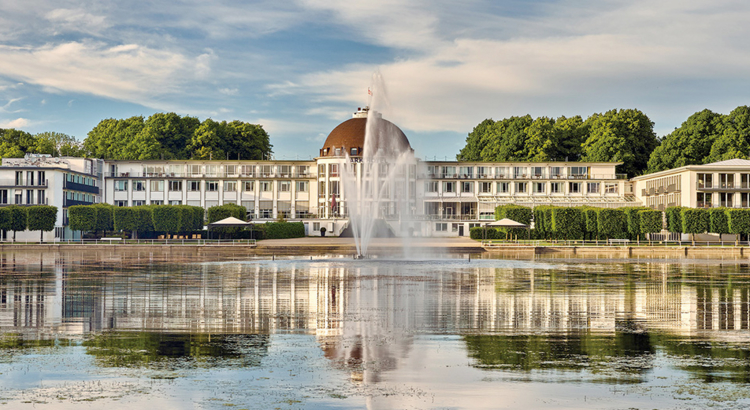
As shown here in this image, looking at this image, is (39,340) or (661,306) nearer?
(39,340)

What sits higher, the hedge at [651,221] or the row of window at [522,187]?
the row of window at [522,187]

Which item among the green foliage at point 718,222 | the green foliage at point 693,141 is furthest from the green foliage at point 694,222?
the green foliage at point 693,141

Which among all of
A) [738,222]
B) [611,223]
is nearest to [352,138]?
[611,223]

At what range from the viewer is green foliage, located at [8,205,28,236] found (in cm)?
7975

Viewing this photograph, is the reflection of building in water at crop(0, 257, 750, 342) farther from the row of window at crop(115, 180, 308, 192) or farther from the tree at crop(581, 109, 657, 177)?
the tree at crop(581, 109, 657, 177)

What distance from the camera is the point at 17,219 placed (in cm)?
7994

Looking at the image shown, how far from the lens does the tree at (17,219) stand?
79750 millimetres

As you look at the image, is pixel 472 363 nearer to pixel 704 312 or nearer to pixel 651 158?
pixel 704 312

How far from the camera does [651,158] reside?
110938 mm

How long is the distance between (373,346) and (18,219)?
3022 inches

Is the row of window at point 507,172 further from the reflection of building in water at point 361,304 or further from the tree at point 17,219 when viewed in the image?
the reflection of building in water at point 361,304

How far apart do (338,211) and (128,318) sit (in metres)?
91.2

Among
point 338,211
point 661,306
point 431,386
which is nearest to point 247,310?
point 431,386

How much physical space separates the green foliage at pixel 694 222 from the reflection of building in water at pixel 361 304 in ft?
153
